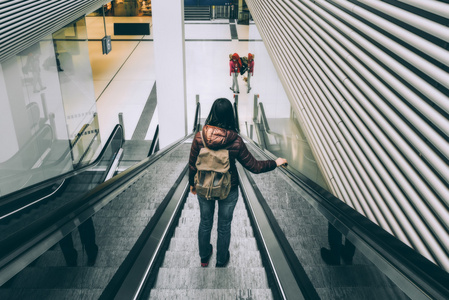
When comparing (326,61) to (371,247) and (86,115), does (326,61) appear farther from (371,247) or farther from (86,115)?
(86,115)

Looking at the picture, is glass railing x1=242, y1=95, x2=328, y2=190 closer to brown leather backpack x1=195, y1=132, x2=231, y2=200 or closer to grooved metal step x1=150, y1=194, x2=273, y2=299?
grooved metal step x1=150, y1=194, x2=273, y2=299

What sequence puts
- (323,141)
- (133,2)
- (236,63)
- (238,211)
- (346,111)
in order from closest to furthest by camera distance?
(346,111)
(323,141)
(238,211)
(236,63)
(133,2)

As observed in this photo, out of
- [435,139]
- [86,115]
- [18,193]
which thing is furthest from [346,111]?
[86,115]

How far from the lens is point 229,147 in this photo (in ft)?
7.54

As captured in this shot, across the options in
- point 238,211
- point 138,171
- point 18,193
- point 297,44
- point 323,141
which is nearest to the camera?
point 18,193

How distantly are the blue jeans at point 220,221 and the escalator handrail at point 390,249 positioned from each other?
0.72m

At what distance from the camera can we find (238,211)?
3830 millimetres

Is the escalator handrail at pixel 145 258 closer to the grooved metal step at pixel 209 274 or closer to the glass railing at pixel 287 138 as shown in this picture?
the grooved metal step at pixel 209 274

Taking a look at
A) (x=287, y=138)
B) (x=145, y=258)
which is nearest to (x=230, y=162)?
(x=145, y=258)

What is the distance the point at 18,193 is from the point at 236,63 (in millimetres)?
10081

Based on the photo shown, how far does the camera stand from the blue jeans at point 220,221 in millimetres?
2574

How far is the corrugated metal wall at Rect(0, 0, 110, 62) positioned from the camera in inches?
142

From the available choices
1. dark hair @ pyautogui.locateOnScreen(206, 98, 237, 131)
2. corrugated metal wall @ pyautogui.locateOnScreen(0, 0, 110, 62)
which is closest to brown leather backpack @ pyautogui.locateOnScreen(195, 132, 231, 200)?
dark hair @ pyautogui.locateOnScreen(206, 98, 237, 131)

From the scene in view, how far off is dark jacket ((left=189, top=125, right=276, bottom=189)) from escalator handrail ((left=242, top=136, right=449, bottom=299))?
0.51 meters
